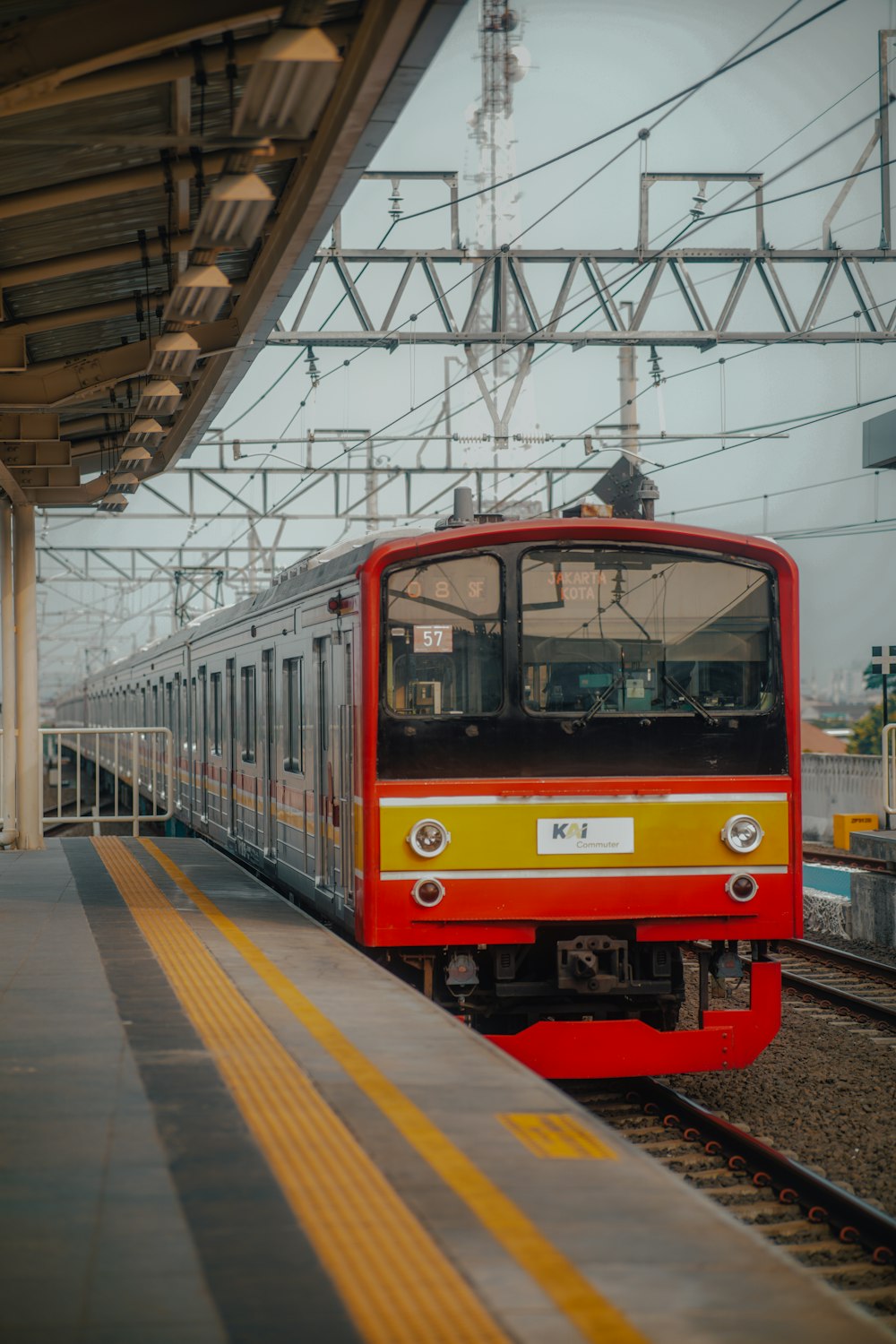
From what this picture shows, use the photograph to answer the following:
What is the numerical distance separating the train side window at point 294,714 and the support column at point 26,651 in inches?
157

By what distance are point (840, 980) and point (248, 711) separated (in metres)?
5.21

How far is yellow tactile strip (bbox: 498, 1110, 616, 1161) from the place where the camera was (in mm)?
4703

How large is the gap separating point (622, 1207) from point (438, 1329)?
3.37ft

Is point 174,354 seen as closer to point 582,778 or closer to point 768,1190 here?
point 582,778

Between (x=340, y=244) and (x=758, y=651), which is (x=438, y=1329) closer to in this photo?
(x=758, y=651)

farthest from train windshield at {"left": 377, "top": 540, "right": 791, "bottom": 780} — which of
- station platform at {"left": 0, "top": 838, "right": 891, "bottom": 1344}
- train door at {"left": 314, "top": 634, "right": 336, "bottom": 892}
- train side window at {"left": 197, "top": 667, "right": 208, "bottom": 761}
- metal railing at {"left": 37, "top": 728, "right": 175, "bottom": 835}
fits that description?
train side window at {"left": 197, "top": 667, "right": 208, "bottom": 761}

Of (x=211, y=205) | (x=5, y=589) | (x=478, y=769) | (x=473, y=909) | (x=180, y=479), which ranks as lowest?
(x=473, y=909)

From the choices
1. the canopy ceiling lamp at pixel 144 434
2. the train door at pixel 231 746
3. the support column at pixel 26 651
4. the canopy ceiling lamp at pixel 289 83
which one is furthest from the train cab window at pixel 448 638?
the support column at pixel 26 651

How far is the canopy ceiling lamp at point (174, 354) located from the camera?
28.3ft

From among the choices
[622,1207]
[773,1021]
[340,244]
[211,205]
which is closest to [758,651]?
[773,1021]

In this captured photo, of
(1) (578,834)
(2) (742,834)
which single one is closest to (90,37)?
(1) (578,834)

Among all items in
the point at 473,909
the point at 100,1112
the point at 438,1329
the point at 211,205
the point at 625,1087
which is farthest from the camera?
the point at 625,1087

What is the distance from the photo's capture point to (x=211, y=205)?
6.43m

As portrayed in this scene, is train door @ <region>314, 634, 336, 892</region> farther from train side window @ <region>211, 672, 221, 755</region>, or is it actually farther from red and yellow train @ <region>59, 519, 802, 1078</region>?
train side window @ <region>211, 672, 221, 755</region>
